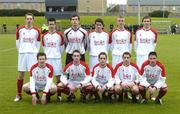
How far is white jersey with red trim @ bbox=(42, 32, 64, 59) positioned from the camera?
32.0ft

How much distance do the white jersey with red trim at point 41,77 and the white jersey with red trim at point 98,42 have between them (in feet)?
4.22

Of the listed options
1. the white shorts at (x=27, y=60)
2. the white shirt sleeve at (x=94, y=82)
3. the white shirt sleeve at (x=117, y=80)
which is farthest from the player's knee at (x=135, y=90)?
the white shorts at (x=27, y=60)

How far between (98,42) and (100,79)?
1.01m

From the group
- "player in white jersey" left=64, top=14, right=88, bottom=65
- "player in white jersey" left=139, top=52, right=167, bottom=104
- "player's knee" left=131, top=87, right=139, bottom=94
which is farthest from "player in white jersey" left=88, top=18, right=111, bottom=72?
"player's knee" left=131, top=87, right=139, bottom=94

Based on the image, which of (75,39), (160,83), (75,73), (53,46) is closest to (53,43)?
(53,46)

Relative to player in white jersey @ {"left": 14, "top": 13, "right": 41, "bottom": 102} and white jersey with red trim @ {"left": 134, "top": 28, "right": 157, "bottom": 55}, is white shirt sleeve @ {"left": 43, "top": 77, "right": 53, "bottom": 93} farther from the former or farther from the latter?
white jersey with red trim @ {"left": 134, "top": 28, "right": 157, "bottom": 55}

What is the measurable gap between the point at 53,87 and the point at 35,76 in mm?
433

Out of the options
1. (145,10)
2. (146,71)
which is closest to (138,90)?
(146,71)

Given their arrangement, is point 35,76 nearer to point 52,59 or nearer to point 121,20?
point 52,59

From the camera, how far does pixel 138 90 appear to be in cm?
891

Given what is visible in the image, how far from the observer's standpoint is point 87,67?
9219 mm

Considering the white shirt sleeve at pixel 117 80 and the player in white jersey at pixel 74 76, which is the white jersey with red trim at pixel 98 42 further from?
the white shirt sleeve at pixel 117 80

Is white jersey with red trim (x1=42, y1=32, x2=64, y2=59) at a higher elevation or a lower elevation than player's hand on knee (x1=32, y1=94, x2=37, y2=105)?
higher

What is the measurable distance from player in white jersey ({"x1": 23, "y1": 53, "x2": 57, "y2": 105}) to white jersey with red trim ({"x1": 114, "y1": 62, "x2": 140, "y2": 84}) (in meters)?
1.34
